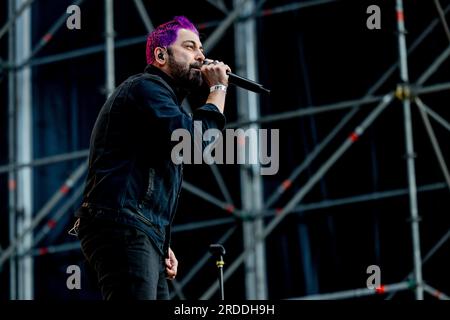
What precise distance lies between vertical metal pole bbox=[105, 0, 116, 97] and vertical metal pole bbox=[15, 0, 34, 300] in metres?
1.00

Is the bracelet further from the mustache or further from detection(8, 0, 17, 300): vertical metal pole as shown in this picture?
detection(8, 0, 17, 300): vertical metal pole

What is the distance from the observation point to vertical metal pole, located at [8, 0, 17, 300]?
9430mm

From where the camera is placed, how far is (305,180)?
8.99 meters

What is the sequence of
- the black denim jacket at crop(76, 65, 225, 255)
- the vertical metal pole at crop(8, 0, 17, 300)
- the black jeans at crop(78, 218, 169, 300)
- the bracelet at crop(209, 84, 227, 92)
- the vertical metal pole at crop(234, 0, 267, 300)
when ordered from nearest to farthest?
the black jeans at crop(78, 218, 169, 300) → the black denim jacket at crop(76, 65, 225, 255) → the bracelet at crop(209, 84, 227, 92) → the vertical metal pole at crop(234, 0, 267, 300) → the vertical metal pole at crop(8, 0, 17, 300)

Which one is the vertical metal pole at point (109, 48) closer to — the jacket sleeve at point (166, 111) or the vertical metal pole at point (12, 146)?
the vertical metal pole at point (12, 146)

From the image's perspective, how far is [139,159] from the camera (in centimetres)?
466

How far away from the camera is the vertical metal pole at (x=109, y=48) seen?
884 cm

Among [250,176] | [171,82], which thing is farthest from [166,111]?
[250,176]

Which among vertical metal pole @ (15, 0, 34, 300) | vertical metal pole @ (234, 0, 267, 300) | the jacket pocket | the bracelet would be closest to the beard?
the bracelet

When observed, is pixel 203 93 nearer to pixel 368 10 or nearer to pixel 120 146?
pixel 120 146

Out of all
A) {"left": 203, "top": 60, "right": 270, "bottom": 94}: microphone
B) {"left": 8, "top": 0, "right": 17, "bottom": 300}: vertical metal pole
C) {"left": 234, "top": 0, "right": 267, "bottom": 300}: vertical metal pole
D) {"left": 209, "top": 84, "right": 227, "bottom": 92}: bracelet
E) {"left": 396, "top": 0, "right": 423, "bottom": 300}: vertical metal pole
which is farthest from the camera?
{"left": 8, "top": 0, "right": 17, "bottom": 300}: vertical metal pole

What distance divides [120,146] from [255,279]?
14.0 feet

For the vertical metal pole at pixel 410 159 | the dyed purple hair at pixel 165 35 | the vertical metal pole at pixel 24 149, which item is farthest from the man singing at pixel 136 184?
the vertical metal pole at pixel 24 149
